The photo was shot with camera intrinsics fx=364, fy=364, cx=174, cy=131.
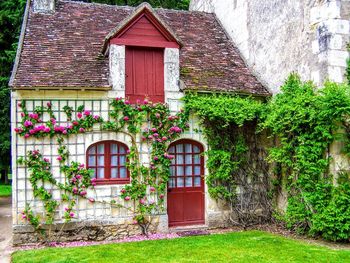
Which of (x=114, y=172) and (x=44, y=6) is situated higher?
(x=44, y=6)

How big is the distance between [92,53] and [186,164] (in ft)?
14.0

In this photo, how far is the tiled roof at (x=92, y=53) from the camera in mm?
9602

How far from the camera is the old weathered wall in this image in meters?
9.04

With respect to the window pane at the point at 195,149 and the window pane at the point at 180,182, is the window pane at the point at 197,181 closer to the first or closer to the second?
the window pane at the point at 180,182

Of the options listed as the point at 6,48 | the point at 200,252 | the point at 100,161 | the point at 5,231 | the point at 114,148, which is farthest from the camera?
the point at 6,48

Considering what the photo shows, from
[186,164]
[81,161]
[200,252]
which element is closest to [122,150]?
[81,161]

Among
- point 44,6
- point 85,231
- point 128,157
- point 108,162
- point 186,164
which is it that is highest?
point 44,6

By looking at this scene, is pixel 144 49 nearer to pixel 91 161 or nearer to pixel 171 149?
pixel 171 149

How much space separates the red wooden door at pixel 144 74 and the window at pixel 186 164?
1.52 m

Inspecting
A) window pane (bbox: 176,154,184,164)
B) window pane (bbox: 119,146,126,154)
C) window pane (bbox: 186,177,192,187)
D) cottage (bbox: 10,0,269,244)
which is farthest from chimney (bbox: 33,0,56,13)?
window pane (bbox: 186,177,192,187)

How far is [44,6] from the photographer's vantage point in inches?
470

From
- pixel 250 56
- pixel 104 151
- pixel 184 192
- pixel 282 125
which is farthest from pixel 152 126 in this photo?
pixel 250 56

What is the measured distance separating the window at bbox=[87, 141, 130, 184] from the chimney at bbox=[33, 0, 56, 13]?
5.26 metres

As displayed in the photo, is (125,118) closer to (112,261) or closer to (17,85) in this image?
(17,85)
